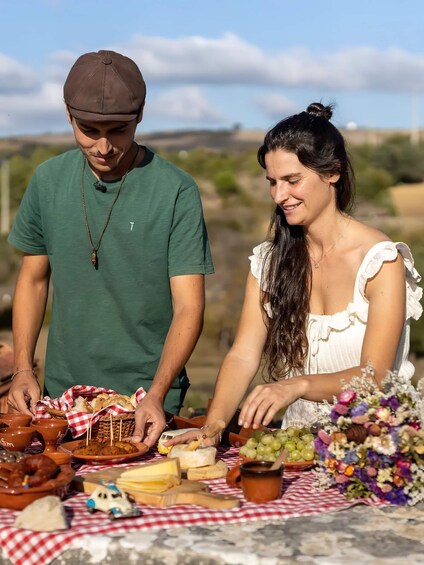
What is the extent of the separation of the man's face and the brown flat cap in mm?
47

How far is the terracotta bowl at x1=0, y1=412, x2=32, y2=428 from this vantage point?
157 inches

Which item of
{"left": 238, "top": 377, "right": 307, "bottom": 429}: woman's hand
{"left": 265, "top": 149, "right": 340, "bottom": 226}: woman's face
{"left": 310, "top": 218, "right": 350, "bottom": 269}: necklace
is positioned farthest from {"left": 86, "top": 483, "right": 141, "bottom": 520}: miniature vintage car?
{"left": 310, "top": 218, "right": 350, "bottom": 269}: necklace

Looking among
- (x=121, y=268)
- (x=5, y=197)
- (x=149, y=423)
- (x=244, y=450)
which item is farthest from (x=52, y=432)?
(x=5, y=197)

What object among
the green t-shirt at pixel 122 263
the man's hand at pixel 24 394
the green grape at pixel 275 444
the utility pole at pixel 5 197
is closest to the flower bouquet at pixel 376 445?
the green grape at pixel 275 444

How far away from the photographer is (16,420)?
399 cm

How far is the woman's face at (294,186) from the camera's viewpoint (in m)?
4.13

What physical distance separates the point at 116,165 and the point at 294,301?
94cm

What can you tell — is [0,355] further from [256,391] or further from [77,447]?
[256,391]

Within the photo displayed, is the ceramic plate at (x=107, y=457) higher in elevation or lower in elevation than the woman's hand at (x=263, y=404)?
lower

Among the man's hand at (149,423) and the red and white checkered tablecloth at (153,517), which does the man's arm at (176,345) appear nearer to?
the man's hand at (149,423)

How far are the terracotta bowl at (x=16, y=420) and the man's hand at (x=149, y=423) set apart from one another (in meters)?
0.42

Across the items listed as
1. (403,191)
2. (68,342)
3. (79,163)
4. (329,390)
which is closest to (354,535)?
(329,390)

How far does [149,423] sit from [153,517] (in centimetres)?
88

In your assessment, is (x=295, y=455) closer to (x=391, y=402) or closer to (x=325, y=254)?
(x=391, y=402)
